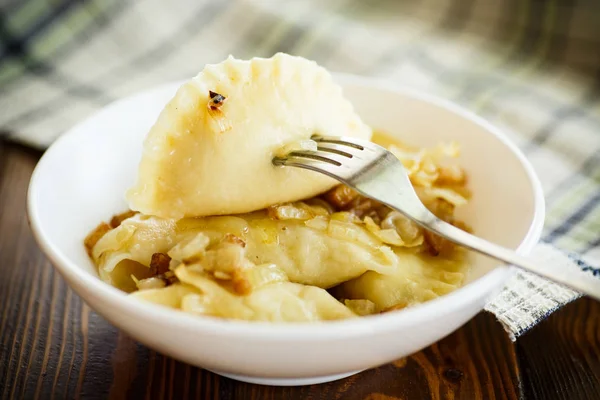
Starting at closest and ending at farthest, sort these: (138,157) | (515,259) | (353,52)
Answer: (515,259), (138,157), (353,52)

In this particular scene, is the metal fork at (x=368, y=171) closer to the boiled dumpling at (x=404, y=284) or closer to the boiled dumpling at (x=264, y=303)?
the boiled dumpling at (x=404, y=284)

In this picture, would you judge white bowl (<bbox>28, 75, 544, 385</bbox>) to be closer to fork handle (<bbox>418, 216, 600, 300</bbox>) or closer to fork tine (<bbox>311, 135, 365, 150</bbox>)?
fork handle (<bbox>418, 216, 600, 300</bbox>)

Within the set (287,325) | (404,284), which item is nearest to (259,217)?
(404,284)

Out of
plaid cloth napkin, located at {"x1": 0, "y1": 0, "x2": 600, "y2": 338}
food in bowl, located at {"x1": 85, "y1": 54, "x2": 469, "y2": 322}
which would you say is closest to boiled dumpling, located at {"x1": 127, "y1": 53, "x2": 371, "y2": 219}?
food in bowl, located at {"x1": 85, "y1": 54, "x2": 469, "y2": 322}

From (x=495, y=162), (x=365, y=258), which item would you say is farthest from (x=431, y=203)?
(x=365, y=258)

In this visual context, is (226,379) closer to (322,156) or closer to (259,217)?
(259,217)

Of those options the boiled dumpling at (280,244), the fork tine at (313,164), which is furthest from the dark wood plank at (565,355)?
the fork tine at (313,164)
